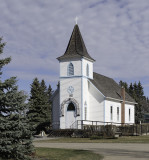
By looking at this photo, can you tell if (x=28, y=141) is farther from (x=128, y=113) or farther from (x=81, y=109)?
(x=128, y=113)

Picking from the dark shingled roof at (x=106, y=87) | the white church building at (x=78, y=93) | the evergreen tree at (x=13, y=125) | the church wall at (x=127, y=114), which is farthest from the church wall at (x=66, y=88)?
the evergreen tree at (x=13, y=125)

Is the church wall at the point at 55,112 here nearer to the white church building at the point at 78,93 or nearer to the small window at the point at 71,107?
the white church building at the point at 78,93

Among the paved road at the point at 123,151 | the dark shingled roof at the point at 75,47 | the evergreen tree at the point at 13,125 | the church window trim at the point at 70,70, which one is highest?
the dark shingled roof at the point at 75,47

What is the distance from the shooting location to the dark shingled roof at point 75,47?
3657cm

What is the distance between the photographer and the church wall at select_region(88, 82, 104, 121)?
37094mm

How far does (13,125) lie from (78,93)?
23537 mm

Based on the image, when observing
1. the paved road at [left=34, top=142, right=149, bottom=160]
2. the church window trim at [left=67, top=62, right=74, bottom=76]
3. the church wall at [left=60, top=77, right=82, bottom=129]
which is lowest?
the paved road at [left=34, top=142, right=149, bottom=160]

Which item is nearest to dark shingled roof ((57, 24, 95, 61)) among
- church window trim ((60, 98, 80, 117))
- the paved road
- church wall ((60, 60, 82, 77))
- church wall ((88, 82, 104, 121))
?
church wall ((60, 60, 82, 77))

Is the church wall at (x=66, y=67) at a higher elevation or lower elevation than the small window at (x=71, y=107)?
higher

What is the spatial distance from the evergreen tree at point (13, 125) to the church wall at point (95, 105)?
24.1m

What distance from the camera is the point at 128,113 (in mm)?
45562

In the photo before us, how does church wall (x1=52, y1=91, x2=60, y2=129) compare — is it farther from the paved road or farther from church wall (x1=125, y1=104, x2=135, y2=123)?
the paved road

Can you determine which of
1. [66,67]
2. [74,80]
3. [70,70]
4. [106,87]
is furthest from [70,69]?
[106,87]

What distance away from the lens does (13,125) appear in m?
12.7
